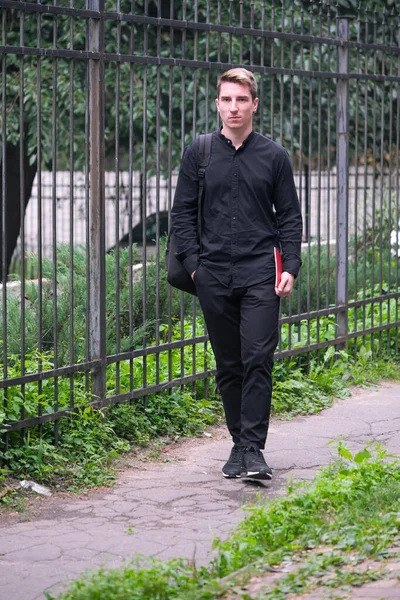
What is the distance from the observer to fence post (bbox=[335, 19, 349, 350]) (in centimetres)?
833

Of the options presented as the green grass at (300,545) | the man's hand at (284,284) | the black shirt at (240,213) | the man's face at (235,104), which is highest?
the man's face at (235,104)

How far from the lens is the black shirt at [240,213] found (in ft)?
18.1

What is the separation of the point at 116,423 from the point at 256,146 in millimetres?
1802

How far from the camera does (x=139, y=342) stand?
287 inches

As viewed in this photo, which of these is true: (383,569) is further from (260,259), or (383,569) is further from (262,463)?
(260,259)

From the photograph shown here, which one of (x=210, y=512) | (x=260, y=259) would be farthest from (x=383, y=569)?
(x=260, y=259)

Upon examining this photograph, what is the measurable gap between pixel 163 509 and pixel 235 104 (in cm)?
202

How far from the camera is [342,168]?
834cm

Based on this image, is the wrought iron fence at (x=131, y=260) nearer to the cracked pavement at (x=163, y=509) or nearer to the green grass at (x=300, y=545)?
the cracked pavement at (x=163, y=509)

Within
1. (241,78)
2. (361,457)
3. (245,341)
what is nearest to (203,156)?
(241,78)

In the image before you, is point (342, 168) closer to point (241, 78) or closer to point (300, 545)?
point (241, 78)

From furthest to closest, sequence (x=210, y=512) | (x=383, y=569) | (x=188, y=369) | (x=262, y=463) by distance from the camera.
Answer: (x=188, y=369), (x=262, y=463), (x=210, y=512), (x=383, y=569)

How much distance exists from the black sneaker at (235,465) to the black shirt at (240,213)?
2.85ft

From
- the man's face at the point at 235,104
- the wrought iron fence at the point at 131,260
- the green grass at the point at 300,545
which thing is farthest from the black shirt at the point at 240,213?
the green grass at the point at 300,545
